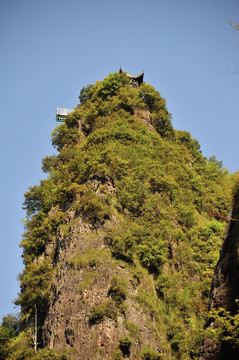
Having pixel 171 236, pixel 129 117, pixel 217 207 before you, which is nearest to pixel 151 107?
pixel 129 117

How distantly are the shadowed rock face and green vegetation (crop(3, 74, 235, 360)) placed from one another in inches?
59.0

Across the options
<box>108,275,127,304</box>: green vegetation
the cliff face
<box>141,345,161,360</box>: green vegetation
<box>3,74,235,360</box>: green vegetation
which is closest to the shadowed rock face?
<box>3,74,235,360</box>: green vegetation

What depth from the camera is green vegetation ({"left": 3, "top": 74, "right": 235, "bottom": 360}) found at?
2014 centimetres

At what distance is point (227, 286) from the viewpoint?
41.4ft

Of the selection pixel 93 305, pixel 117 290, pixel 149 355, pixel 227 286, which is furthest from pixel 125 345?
pixel 227 286

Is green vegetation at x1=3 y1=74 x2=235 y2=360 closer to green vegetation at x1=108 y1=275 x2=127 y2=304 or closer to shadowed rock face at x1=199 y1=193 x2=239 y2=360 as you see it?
green vegetation at x1=108 y1=275 x2=127 y2=304

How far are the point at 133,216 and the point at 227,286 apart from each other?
12.9 metres

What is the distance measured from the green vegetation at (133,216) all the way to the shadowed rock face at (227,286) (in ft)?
4.92

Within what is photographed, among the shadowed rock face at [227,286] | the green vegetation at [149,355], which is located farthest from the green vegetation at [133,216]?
the shadowed rock face at [227,286]

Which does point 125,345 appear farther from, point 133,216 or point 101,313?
point 133,216

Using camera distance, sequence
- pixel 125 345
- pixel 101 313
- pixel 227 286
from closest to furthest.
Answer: pixel 227 286 < pixel 125 345 < pixel 101 313

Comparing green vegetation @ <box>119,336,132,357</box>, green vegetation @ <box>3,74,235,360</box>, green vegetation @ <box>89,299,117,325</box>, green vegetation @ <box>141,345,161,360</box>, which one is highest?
green vegetation @ <box>3,74,235,360</box>

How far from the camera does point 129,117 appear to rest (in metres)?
34.8

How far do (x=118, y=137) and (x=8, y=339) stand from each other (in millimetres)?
17124
